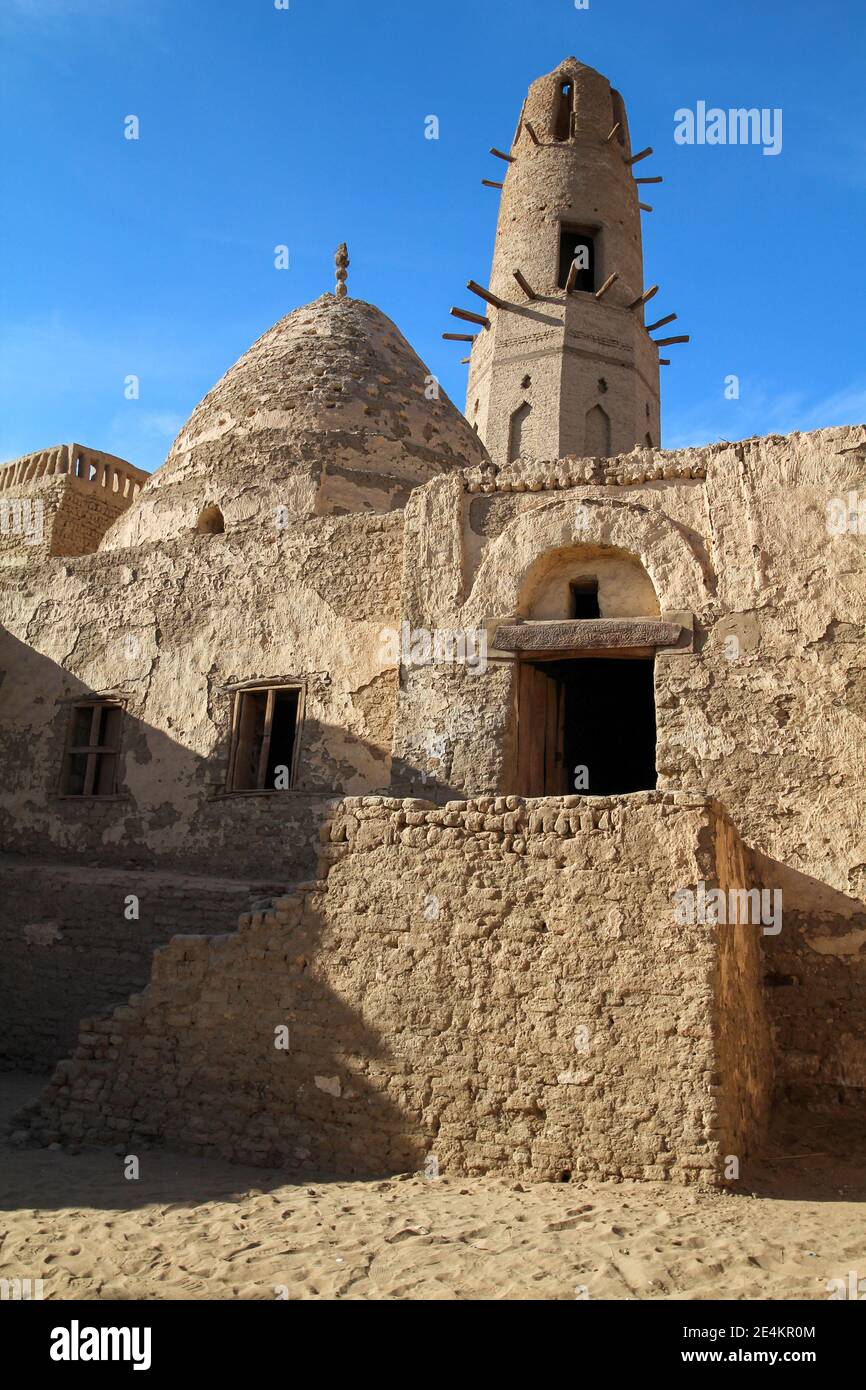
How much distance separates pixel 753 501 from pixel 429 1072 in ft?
17.5

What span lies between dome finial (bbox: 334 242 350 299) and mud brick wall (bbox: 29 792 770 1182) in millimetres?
10212

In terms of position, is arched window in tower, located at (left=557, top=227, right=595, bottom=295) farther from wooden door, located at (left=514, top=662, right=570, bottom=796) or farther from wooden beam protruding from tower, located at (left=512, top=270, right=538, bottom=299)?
wooden door, located at (left=514, top=662, right=570, bottom=796)

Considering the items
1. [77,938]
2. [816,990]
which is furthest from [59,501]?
[816,990]

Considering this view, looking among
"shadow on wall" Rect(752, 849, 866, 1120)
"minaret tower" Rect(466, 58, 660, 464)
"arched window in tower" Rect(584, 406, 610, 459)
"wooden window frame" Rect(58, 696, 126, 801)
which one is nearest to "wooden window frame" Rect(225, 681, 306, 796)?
"wooden window frame" Rect(58, 696, 126, 801)

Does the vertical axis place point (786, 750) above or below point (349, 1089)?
above

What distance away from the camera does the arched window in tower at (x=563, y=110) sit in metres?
25.0

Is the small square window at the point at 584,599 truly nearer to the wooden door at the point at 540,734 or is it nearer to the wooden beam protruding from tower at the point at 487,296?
the wooden door at the point at 540,734

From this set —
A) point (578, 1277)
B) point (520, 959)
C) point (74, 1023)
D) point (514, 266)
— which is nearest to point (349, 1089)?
point (520, 959)

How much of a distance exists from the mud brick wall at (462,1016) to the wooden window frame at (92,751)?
444 centimetres

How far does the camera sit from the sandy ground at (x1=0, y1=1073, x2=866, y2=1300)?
4.62m

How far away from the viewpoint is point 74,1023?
923cm

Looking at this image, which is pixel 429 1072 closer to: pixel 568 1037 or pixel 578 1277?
pixel 568 1037

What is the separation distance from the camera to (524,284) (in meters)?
22.9

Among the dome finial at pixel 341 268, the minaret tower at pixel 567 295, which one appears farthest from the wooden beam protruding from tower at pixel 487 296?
the dome finial at pixel 341 268
